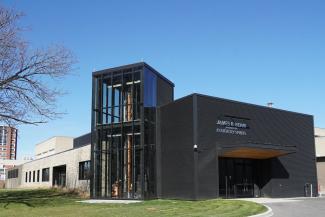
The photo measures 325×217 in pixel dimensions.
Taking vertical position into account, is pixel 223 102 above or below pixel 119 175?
above

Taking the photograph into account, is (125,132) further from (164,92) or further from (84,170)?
(84,170)

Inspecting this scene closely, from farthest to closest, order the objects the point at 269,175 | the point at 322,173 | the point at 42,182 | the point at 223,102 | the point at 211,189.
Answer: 1. the point at 42,182
2. the point at 322,173
3. the point at 269,175
4. the point at 223,102
5. the point at 211,189

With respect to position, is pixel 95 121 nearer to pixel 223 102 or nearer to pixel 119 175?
pixel 119 175

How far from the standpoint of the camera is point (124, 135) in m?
31.9

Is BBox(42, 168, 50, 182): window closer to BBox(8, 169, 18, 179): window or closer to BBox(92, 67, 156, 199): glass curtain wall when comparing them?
BBox(92, 67, 156, 199): glass curtain wall

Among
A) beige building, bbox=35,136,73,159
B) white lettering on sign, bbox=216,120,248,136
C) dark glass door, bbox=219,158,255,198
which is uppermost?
beige building, bbox=35,136,73,159

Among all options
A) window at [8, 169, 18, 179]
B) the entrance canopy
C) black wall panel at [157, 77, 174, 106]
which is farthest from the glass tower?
window at [8, 169, 18, 179]

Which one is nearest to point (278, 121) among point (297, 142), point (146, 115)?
point (297, 142)

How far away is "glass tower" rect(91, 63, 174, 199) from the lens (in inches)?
1223

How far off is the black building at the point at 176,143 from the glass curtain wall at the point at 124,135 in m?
0.07

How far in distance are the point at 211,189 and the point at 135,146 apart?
19.4 feet

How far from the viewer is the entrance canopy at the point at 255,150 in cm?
3052

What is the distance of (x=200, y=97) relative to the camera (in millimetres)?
30375

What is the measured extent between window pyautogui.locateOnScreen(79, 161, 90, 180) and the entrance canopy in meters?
12.7
